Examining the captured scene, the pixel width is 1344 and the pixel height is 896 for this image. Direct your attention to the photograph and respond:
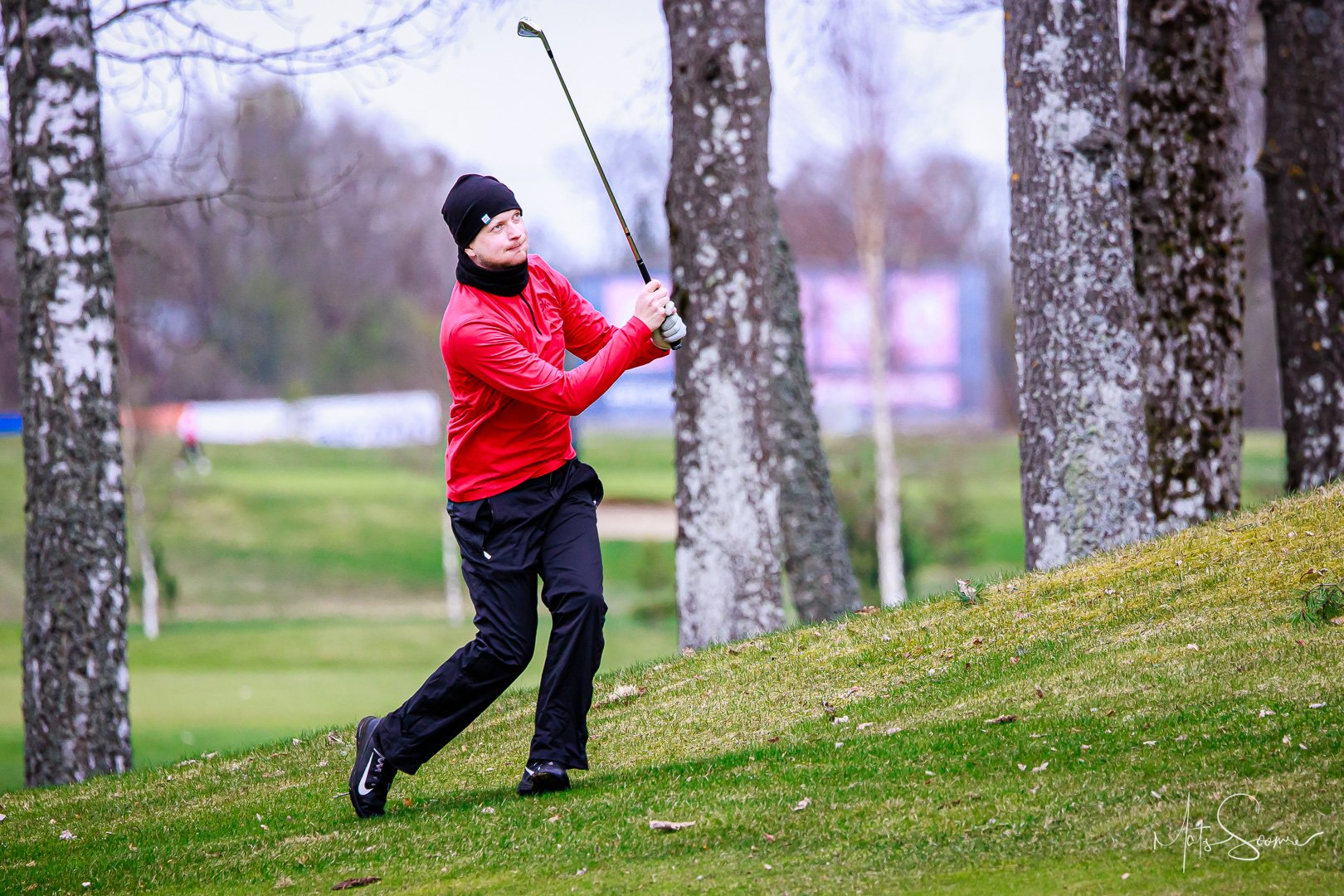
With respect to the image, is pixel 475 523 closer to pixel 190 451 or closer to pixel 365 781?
pixel 365 781

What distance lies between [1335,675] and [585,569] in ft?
8.67

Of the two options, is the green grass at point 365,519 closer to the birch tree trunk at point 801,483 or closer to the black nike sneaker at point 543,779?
the birch tree trunk at point 801,483

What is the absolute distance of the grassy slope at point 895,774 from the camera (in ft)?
12.5

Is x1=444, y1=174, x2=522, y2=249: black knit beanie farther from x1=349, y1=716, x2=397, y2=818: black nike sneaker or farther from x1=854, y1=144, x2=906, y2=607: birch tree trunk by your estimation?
x1=854, y1=144, x2=906, y2=607: birch tree trunk

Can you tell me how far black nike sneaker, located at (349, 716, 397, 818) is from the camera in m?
5.02

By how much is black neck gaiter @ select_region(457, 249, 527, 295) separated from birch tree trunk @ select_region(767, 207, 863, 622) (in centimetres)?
671

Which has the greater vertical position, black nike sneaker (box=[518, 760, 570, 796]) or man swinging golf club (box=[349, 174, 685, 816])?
man swinging golf club (box=[349, 174, 685, 816])

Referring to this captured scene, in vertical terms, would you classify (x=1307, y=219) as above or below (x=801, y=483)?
above

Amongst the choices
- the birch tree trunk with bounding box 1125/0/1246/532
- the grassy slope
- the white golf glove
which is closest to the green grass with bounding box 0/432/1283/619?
the birch tree trunk with bounding box 1125/0/1246/532

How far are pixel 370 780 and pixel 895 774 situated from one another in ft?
6.31

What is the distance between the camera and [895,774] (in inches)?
181

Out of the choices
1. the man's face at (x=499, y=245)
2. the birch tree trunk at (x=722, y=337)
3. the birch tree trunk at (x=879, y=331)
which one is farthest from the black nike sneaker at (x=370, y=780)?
the birch tree trunk at (x=879, y=331)

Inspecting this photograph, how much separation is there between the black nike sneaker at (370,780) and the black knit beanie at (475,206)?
1810 mm

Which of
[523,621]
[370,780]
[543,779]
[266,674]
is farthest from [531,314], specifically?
[266,674]
